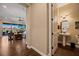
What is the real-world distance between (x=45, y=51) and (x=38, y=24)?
0.76 meters

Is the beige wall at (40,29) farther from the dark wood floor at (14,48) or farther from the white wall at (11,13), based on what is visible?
the white wall at (11,13)

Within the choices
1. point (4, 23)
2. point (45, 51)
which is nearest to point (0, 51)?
point (4, 23)

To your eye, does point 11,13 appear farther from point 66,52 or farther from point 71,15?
point 71,15

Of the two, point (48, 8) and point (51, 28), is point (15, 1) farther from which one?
point (51, 28)

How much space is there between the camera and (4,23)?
7.13 feet

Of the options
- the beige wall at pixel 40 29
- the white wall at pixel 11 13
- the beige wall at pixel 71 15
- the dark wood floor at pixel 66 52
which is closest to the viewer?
the white wall at pixel 11 13

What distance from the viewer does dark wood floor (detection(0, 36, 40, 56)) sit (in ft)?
7.38

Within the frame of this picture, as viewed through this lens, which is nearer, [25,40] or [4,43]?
[4,43]

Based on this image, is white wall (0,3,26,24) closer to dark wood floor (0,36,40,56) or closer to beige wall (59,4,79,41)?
dark wood floor (0,36,40,56)

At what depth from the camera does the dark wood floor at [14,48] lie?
2.25 m

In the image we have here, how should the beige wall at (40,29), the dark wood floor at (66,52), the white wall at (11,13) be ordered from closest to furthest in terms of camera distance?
the white wall at (11,13)
the dark wood floor at (66,52)
the beige wall at (40,29)

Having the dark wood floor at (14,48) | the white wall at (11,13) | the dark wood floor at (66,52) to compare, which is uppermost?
the white wall at (11,13)

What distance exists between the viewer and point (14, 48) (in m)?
2.48

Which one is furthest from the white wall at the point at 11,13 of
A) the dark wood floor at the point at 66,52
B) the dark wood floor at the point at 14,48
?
the dark wood floor at the point at 66,52
